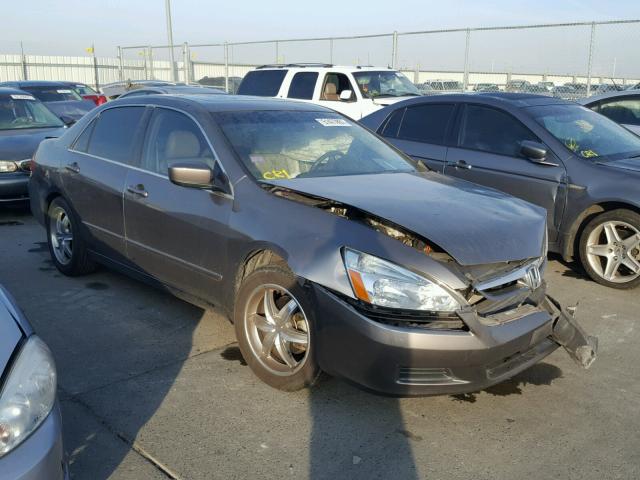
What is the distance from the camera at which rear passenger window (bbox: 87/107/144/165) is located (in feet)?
16.1

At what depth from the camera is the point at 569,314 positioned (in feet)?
12.3

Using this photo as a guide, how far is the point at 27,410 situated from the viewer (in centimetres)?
214

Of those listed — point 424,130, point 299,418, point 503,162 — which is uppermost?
point 424,130

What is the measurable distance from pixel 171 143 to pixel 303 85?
8558mm

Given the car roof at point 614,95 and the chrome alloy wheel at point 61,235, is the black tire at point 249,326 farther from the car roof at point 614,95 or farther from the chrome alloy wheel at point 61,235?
the car roof at point 614,95

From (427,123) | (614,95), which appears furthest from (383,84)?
(427,123)

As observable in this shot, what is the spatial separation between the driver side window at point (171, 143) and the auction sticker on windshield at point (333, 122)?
954 mm

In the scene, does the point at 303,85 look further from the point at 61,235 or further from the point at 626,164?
the point at 626,164

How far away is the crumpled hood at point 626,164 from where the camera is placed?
5.67 metres

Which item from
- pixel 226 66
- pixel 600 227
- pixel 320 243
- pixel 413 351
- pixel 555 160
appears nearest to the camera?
pixel 413 351

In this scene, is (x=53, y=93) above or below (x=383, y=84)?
below

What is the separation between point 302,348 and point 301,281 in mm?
519

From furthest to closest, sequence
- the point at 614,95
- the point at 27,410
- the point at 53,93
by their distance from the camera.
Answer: the point at 53,93 < the point at 614,95 < the point at 27,410

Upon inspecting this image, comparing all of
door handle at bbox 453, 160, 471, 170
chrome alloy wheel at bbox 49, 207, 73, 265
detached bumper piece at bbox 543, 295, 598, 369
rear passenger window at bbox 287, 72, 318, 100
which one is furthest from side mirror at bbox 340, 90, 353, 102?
detached bumper piece at bbox 543, 295, 598, 369
